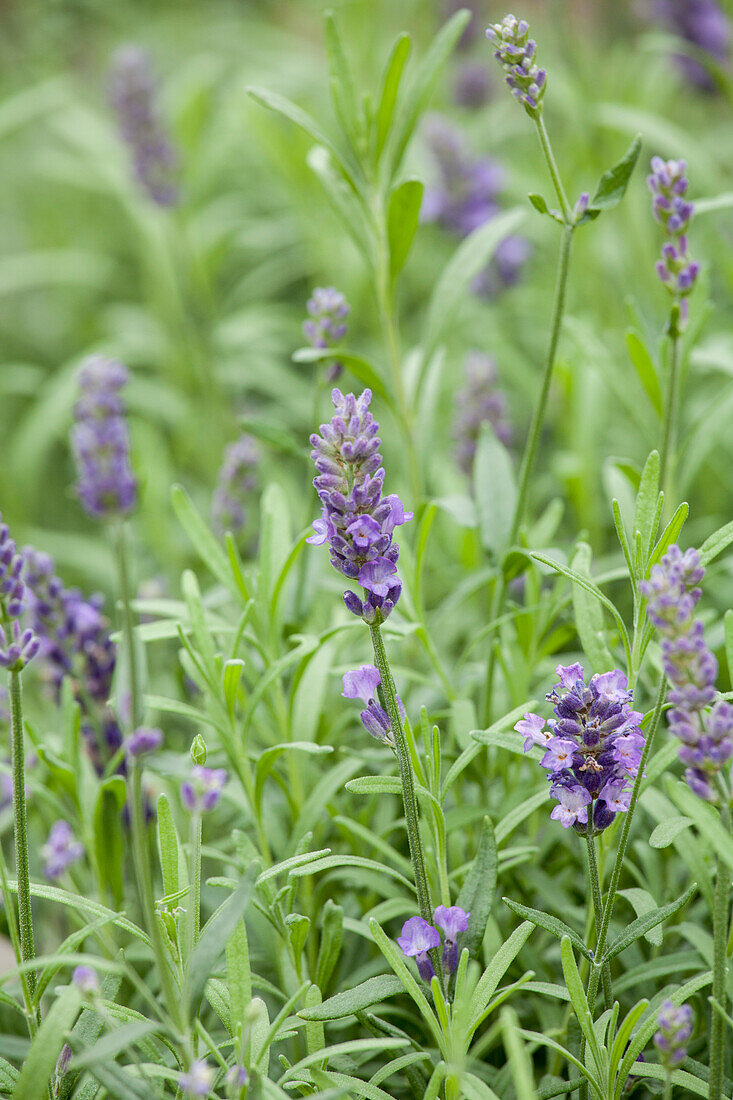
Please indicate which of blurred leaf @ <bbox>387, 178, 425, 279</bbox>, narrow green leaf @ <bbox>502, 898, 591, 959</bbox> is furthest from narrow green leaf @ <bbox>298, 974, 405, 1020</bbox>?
blurred leaf @ <bbox>387, 178, 425, 279</bbox>

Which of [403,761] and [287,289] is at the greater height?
[287,289]

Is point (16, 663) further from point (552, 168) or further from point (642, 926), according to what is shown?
point (552, 168)

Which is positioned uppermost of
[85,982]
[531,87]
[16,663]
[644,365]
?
[531,87]

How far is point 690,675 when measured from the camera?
92 centimetres

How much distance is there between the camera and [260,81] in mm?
3357

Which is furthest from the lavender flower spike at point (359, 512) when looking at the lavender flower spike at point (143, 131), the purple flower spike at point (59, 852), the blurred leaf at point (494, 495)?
the lavender flower spike at point (143, 131)

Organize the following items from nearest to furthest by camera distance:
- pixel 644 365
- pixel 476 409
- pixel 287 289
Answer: pixel 644 365 → pixel 476 409 → pixel 287 289

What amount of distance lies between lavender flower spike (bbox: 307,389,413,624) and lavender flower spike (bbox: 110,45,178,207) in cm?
204

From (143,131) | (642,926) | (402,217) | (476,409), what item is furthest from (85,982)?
(143,131)

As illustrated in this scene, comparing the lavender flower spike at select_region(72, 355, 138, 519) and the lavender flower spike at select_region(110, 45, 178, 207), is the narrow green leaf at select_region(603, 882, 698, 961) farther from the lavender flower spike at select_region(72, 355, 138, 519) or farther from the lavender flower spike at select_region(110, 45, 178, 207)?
the lavender flower spike at select_region(110, 45, 178, 207)

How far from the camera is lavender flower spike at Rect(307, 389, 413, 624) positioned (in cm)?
102

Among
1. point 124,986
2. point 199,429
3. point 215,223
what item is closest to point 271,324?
point 199,429

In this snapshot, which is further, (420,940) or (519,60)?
(519,60)

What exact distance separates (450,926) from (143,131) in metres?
2.49
